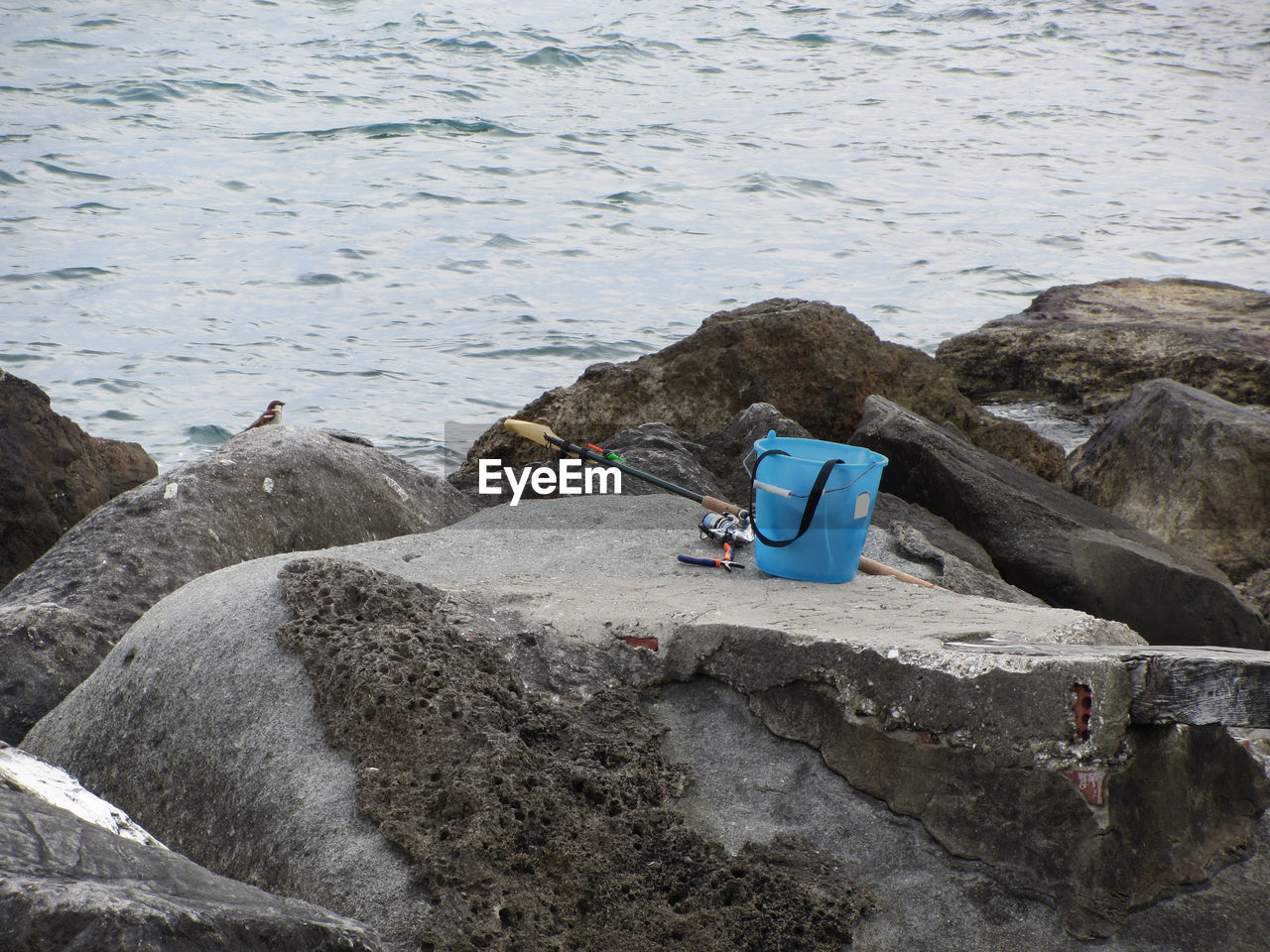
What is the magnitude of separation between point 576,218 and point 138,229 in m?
5.58

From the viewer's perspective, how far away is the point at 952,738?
90.3 inches

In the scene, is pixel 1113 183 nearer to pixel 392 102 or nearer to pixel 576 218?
pixel 576 218

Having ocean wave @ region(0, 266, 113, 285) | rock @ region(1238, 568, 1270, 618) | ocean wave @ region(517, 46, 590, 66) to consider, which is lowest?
ocean wave @ region(0, 266, 113, 285)

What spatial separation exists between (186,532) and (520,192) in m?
13.0

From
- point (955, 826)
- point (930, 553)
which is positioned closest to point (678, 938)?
point (955, 826)

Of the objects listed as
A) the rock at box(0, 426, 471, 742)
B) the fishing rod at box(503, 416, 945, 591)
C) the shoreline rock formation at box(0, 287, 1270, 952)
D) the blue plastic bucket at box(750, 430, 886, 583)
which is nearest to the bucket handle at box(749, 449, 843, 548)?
the blue plastic bucket at box(750, 430, 886, 583)

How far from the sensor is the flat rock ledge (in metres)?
2.15

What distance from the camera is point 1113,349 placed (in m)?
8.59

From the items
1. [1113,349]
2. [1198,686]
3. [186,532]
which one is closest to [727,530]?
[1198,686]

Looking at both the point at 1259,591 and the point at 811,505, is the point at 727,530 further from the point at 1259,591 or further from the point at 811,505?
the point at 1259,591

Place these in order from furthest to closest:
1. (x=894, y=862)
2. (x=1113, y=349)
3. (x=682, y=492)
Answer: (x=1113, y=349) → (x=682, y=492) → (x=894, y=862)

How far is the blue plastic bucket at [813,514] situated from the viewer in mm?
3354

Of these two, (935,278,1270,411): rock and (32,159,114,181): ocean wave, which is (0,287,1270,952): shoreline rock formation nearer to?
(935,278,1270,411): rock

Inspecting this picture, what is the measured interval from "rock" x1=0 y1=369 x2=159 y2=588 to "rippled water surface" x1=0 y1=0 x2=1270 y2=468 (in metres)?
3.32
